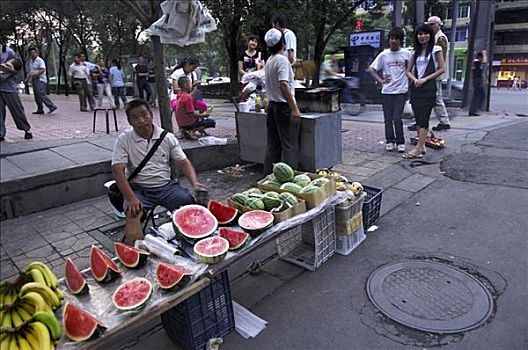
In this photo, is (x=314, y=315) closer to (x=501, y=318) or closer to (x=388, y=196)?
(x=501, y=318)

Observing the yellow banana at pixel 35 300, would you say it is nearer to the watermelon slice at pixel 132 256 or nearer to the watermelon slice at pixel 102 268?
the watermelon slice at pixel 102 268

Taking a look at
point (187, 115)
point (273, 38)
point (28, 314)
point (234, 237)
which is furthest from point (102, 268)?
point (187, 115)

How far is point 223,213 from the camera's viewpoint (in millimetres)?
3129

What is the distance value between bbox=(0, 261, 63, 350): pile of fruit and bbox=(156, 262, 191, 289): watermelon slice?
1.82ft

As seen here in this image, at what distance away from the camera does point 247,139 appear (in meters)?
6.56

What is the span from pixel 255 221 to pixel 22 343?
1.66m

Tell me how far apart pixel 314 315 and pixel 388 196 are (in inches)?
112

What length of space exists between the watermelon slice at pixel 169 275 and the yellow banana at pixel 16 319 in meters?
0.72

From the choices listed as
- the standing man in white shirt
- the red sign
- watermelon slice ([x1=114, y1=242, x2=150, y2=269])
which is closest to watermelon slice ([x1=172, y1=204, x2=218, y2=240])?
watermelon slice ([x1=114, y1=242, x2=150, y2=269])

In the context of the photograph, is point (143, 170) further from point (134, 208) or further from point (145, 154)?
point (134, 208)

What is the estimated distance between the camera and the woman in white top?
648cm

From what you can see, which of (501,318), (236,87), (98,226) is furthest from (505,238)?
(236,87)

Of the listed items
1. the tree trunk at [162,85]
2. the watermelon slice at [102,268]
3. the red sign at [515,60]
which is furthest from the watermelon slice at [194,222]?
the red sign at [515,60]

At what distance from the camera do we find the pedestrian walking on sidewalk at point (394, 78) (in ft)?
22.4
